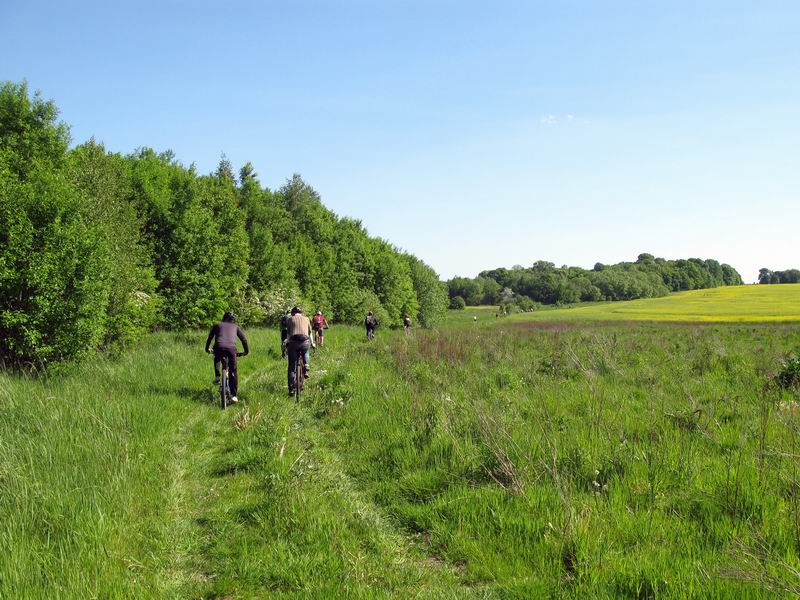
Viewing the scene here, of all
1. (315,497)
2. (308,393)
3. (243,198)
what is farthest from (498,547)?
(243,198)

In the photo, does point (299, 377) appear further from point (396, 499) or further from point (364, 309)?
point (364, 309)

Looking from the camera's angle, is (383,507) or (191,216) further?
(191,216)

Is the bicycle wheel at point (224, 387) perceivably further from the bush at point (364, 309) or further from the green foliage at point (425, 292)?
the green foliage at point (425, 292)

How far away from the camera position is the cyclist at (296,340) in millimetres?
11570

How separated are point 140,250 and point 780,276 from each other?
170716 millimetres

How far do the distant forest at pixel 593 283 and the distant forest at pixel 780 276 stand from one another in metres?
11.9

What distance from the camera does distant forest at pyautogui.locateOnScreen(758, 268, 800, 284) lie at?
445ft

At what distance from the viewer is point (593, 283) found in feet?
441

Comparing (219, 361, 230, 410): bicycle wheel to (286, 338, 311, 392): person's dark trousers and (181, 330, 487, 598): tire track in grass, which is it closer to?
(286, 338, 311, 392): person's dark trousers

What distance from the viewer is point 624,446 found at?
20.4 feet

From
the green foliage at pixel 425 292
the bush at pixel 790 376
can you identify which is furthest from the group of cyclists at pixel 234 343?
the green foliage at pixel 425 292

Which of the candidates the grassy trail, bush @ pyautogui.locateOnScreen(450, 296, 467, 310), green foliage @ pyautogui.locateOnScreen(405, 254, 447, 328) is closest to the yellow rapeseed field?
green foliage @ pyautogui.locateOnScreen(405, 254, 447, 328)

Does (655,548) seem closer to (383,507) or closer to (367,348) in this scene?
(383,507)

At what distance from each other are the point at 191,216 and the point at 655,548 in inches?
1087
